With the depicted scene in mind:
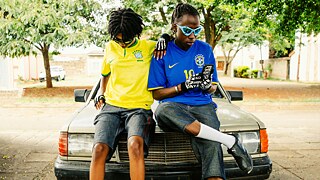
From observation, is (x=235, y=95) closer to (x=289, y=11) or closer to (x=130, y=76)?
(x=130, y=76)

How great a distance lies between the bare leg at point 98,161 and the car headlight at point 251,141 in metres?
1.22

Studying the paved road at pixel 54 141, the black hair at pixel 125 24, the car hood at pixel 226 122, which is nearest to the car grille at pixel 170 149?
the car hood at pixel 226 122

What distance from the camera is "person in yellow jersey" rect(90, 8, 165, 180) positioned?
111 inches

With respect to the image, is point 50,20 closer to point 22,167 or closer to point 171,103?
point 22,167

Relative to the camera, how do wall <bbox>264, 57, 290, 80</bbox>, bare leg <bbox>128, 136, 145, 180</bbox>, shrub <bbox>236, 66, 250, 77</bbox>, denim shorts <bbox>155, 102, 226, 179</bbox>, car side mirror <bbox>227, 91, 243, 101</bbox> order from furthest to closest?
shrub <bbox>236, 66, 250, 77</bbox>
wall <bbox>264, 57, 290, 80</bbox>
car side mirror <bbox>227, 91, 243, 101</bbox>
denim shorts <bbox>155, 102, 226, 179</bbox>
bare leg <bbox>128, 136, 145, 180</bbox>

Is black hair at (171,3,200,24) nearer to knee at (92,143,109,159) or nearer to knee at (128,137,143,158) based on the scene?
knee at (128,137,143,158)

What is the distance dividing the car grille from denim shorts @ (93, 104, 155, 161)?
0.10m

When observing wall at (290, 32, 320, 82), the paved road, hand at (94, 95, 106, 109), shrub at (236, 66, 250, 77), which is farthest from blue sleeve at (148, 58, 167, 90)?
shrub at (236, 66, 250, 77)

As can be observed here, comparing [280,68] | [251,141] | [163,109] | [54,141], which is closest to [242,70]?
[280,68]

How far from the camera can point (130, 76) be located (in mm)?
3260

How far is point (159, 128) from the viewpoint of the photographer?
10.1ft

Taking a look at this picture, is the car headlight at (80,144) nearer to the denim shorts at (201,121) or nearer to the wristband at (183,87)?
the denim shorts at (201,121)

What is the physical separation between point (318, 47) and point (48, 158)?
27.6 metres

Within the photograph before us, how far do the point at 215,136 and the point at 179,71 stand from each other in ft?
2.24
